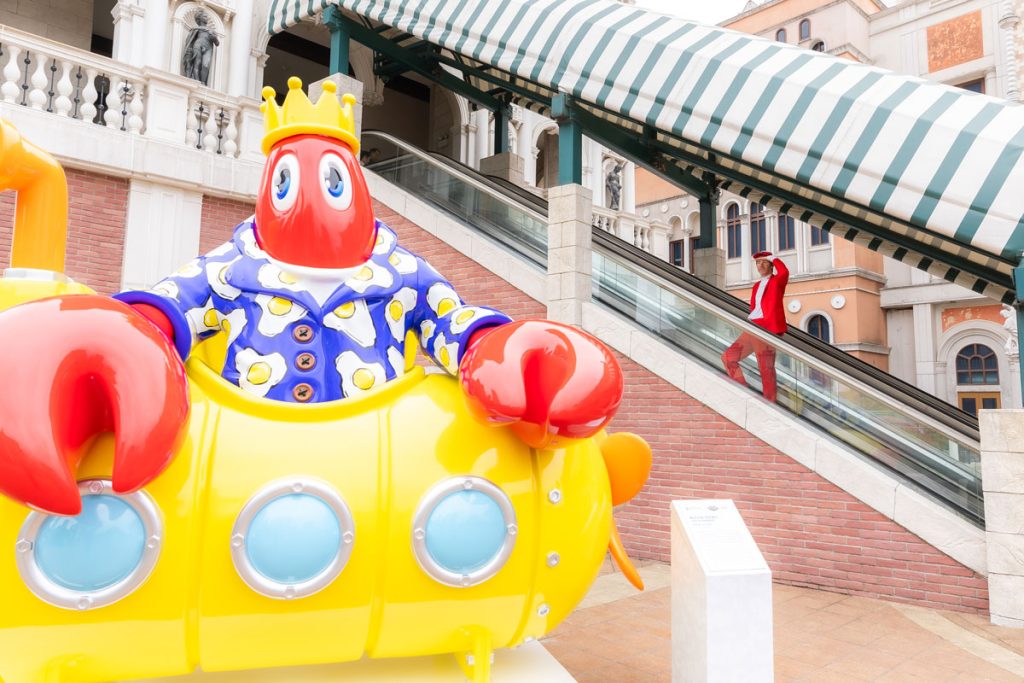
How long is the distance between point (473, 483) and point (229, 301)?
1.09 metres

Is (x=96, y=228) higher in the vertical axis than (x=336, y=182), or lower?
higher

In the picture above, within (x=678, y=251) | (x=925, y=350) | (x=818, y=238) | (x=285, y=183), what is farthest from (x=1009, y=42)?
(x=285, y=183)


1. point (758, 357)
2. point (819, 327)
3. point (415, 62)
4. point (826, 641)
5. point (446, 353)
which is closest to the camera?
point (446, 353)

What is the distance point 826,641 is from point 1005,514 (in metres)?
1.54

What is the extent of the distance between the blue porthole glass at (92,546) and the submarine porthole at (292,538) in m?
0.26

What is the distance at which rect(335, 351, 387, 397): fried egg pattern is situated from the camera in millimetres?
2336

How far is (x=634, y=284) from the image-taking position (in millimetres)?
6973

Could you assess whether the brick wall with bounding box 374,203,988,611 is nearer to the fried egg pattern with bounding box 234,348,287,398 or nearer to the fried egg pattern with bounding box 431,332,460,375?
the fried egg pattern with bounding box 431,332,460,375

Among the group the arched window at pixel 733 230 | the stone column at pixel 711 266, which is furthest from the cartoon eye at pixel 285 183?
the arched window at pixel 733 230

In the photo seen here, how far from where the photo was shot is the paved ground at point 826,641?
3.48 m

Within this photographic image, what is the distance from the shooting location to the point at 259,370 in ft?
7.52

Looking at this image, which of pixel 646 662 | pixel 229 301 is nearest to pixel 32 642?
pixel 229 301

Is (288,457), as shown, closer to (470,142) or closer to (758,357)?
(758,357)

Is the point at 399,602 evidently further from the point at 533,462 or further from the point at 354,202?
the point at 354,202
